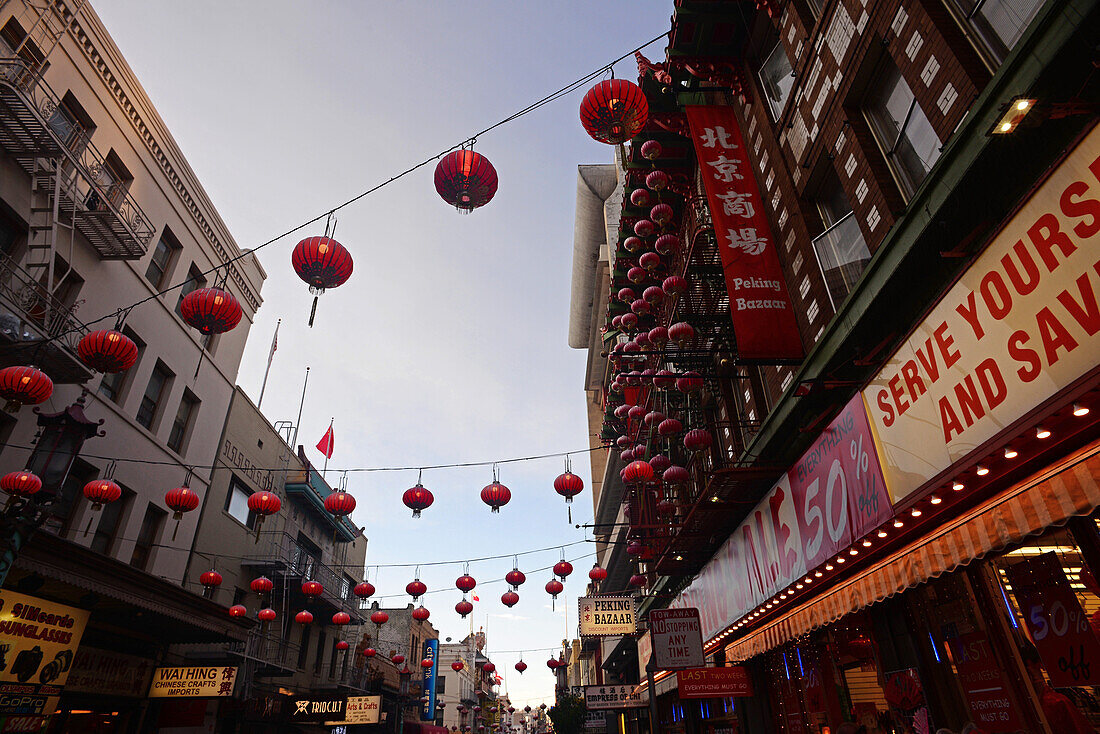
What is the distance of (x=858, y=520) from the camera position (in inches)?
265

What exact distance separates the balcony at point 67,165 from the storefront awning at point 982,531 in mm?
17662

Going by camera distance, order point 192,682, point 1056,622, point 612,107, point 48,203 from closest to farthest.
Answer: point 1056,622, point 612,107, point 48,203, point 192,682

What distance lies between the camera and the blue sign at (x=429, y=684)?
→ 56.3 m

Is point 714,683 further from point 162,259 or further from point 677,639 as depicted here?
point 162,259

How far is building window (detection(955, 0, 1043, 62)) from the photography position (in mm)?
5676

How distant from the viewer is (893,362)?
6137mm

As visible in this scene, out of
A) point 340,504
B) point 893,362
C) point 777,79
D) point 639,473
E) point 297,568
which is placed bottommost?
point 893,362

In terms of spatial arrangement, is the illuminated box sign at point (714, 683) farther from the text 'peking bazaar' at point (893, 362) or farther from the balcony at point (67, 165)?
the balcony at point (67, 165)

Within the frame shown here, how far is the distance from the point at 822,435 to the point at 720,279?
5331 mm

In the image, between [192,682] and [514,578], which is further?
[514,578]

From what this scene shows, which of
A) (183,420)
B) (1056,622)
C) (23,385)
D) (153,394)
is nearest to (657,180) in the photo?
(1056,622)

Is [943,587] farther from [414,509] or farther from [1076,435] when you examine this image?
[414,509]

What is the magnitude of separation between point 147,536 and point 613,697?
1568 cm

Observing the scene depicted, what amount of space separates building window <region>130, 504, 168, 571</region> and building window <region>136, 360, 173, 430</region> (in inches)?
107
